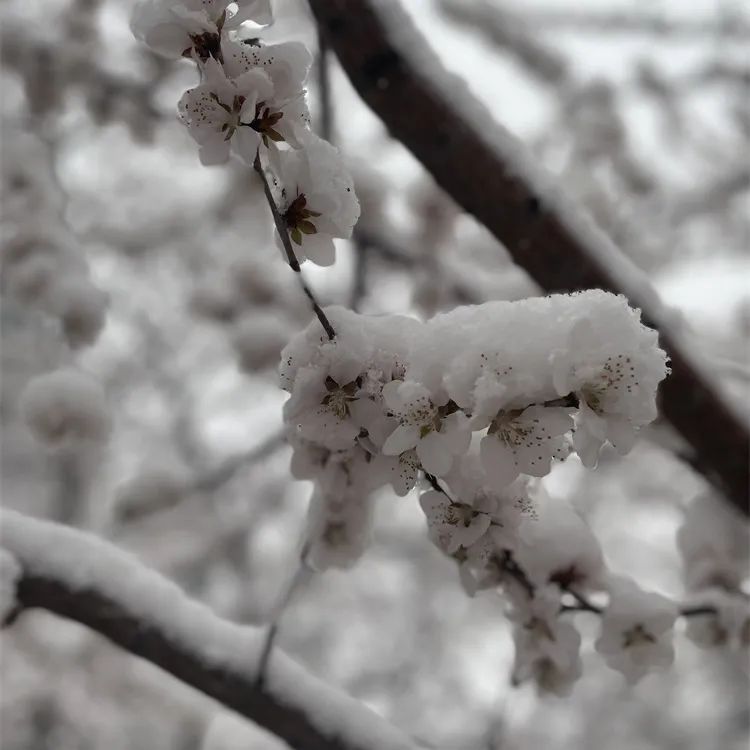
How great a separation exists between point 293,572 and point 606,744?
5.40 m

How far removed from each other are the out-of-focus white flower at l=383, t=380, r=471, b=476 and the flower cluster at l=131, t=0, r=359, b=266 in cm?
14

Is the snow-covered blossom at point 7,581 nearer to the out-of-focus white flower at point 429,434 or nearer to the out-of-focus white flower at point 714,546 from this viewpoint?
the out-of-focus white flower at point 429,434

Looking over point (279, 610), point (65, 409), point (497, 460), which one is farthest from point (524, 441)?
point (65, 409)

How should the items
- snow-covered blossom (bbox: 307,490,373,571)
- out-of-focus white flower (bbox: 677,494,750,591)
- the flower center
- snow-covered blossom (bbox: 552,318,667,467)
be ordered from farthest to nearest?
out-of-focus white flower (bbox: 677,494,750,591), snow-covered blossom (bbox: 307,490,373,571), the flower center, snow-covered blossom (bbox: 552,318,667,467)

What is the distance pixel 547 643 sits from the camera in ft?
2.77

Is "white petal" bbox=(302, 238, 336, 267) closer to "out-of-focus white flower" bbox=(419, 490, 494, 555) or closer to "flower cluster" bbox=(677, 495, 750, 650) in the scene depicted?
"out-of-focus white flower" bbox=(419, 490, 494, 555)

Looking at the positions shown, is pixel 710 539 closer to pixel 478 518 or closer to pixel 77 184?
pixel 478 518

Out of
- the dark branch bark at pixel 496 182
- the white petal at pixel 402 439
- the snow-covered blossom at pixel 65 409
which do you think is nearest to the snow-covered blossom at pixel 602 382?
the white petal at pixel 402 439

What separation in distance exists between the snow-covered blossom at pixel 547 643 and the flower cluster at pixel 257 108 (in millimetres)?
435

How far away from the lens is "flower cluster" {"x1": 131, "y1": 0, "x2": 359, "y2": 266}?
59cm

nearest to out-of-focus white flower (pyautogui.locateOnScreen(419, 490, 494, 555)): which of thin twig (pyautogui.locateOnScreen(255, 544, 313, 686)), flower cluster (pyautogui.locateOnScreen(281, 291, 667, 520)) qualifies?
flower cluster (pyautogui.locateOnScreen(281, 291, 667, 520))

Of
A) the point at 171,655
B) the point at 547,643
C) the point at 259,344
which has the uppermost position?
the point at 259,344

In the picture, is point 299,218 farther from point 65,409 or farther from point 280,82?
point 65,409

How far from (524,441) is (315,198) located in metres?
0.24
